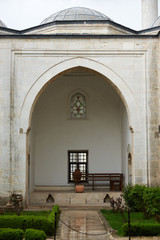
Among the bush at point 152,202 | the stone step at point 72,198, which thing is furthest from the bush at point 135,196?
the stone step at point 72,198

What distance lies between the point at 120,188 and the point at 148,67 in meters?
5.68

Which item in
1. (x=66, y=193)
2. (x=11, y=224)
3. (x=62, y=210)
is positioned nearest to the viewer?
(x=11, y=224)

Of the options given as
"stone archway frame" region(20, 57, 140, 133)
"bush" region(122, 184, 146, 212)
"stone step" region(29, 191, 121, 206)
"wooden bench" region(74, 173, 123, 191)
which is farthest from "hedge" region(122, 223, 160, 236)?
"wooden bench" region(74, 173, 123, 191)

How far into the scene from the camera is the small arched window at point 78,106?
17641 mm

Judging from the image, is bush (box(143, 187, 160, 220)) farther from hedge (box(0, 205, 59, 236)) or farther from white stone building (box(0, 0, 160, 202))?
hedge (box(0, 205, 59, 236))

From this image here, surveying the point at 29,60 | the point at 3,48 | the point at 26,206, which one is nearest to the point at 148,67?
the point at 29,60

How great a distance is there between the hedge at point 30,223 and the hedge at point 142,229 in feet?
6.04

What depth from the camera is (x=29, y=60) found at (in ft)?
44.2

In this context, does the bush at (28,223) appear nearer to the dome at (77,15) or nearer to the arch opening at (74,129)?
the arch opening at (74,129)

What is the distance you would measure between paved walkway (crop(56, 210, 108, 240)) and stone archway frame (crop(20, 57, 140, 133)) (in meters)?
3.48

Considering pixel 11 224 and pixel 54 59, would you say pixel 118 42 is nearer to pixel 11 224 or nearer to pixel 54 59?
pixel 54 59

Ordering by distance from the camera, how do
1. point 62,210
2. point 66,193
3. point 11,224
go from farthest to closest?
1. point 66,193
2. point 62,210
3. point 11,224

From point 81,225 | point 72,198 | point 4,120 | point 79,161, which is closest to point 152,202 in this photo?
point 81,225

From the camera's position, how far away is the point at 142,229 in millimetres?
8828
